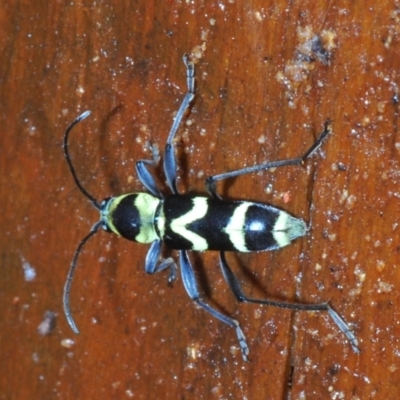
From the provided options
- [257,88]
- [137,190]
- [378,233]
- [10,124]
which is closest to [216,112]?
[257,88]

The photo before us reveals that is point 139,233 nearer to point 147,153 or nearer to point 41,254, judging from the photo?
point 147,153

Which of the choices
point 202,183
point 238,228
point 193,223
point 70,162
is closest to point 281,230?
point 238,228

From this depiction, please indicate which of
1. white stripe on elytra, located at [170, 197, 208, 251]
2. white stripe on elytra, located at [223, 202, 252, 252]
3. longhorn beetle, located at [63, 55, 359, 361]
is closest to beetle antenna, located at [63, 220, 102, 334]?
longhorn beetle, located at [63, 55, 359, 361]

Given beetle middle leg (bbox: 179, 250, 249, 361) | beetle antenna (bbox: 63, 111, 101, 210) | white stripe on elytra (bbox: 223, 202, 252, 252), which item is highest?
beetle antenna (bbox: 63, 111, 101, 210)

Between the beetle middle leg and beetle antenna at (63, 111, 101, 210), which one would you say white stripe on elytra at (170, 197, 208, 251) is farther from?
beetle antenna at (63, 111, 101, 210)

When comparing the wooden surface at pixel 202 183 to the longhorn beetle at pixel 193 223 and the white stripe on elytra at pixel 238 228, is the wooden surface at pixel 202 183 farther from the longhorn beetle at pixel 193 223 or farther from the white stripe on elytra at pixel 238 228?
the white stripe on elytra at pixel 238 228

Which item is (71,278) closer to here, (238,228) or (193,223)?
(193,223)
